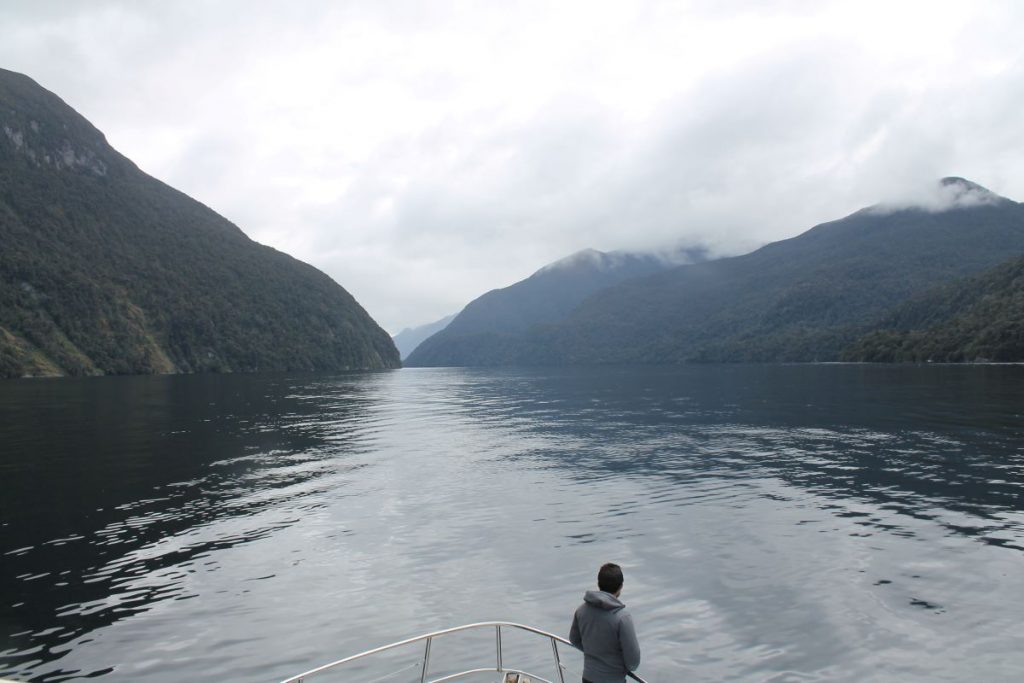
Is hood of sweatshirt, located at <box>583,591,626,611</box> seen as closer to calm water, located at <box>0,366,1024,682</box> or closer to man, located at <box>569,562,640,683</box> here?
man, located at <box>569,562,640,683</box>

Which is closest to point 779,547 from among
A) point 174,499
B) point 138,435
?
point 174,499

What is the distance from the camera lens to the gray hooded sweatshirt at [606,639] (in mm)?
10867

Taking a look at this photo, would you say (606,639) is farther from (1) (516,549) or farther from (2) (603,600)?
(1) (516,549)

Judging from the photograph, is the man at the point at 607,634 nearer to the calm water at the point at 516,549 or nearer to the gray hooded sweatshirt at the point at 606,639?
the gray hooded sweatshirt at the point at 606,639

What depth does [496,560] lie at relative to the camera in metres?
26.8

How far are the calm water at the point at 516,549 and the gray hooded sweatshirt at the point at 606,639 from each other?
23.9ft


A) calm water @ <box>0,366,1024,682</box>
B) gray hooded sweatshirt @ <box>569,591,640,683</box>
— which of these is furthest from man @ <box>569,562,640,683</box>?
calm water @ <box>0,366,1024,682</box>

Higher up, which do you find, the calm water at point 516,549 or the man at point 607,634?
the man at point 607,634

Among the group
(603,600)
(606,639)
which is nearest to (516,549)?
(606,639)

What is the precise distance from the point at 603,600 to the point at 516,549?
18052 millimetres

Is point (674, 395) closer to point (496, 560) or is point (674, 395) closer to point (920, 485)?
point (920, 485)

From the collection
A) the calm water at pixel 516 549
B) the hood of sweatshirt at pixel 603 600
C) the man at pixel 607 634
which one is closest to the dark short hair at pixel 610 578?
the man at pixel 607 634

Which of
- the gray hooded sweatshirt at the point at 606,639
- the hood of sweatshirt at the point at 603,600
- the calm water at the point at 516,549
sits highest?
the hood of sweatshirt at the point at 603,600

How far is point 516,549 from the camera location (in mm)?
28250
